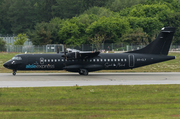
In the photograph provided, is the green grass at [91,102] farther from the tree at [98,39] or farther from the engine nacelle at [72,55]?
the tree at [98,39]

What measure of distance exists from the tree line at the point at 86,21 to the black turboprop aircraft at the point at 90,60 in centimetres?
4317

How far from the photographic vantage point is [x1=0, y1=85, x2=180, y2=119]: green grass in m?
13.2

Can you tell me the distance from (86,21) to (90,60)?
62.3 metres

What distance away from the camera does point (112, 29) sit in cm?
8188

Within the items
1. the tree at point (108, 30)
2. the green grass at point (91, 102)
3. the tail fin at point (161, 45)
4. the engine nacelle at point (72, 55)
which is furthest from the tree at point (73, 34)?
the green grass at point (91, 102)

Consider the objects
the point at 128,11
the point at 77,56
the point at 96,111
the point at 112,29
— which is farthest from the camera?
the point at 128,11

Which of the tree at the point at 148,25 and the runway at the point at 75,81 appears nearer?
the runway at the point at 75,81

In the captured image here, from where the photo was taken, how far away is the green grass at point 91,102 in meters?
13.2

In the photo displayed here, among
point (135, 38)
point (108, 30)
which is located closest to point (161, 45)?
point (135, 38)

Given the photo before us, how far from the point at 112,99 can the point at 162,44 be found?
18.2m

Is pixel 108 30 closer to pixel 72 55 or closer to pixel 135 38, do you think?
pixel 135 38

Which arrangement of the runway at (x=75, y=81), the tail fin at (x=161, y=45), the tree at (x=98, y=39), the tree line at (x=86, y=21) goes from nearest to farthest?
1. the runway at (x=75, y=81)
2. the tail fin at (x=161, y=45)
3. the tree at (x=98, y=39)
4. the tree line at (x=86, y=21)

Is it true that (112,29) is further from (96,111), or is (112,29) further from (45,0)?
(96,111)

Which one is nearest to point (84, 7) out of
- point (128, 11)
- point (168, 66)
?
point (128, 11)
